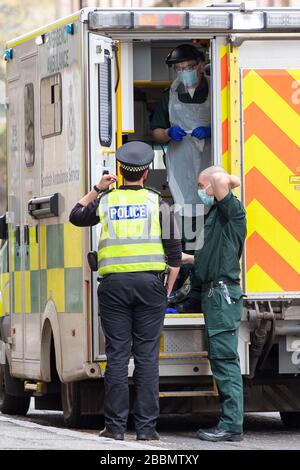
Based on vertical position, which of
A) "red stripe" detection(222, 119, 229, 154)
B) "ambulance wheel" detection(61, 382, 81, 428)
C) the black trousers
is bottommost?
"ambulance wheel" detection(61, 382, 81, 428)

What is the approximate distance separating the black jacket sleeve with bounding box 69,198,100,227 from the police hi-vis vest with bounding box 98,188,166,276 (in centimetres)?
4

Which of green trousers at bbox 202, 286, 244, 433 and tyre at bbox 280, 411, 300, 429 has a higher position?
green trousers at bbox 202, 286, 244, 433

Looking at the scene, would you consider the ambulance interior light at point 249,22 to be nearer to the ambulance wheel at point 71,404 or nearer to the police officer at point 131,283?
the police officer at point 131,283

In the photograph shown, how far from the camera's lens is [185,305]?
35.4 feet

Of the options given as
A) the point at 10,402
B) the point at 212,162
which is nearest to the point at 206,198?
the point at 212,162

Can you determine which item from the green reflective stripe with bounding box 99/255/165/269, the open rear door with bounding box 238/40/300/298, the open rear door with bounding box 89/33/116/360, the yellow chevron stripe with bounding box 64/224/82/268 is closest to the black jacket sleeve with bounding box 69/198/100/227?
the green reflective stripe with bounding box 99/255/165/269

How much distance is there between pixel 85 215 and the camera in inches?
392

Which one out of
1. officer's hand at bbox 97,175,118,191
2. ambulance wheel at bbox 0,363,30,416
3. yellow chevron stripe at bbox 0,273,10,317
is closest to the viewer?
officer's hand at bbox 97,175,118,191

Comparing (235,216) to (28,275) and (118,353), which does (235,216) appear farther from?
(28,275)

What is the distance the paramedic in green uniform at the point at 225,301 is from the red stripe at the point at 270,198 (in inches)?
12.6

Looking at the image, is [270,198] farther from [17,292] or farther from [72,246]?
[17,292]

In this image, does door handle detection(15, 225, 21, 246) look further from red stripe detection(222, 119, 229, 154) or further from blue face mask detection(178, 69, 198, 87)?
red stripe detection(222, 119, 229, 154)

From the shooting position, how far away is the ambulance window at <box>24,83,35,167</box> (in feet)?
38.0

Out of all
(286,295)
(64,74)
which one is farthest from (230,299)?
(64,74)
